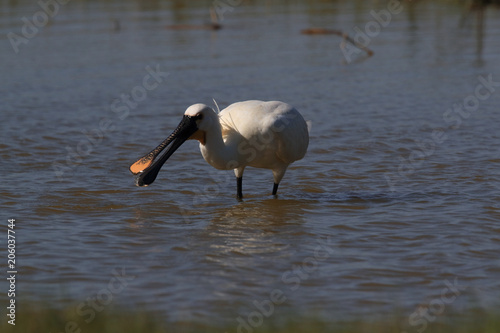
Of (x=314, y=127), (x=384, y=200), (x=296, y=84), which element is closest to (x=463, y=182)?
(x=384, y=200)

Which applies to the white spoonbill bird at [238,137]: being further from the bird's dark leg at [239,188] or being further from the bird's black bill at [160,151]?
the bird's dark leg at [239,188]

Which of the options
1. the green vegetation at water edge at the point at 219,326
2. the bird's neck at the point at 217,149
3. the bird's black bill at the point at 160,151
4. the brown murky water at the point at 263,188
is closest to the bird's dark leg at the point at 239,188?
the brown murky water at the point at 263,188

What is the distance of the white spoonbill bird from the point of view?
301 inches

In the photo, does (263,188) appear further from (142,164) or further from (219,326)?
(219,326)

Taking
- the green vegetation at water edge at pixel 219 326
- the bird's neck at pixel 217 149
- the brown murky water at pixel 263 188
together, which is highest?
the bird's neck at pixel 217 149

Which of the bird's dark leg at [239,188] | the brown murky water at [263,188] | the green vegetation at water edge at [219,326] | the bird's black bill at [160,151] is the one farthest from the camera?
the bird's dark leg at [239,188]

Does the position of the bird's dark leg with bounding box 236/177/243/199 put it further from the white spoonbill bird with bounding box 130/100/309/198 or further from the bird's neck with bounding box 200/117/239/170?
the bird's neck with bounding box 200/117/239/170

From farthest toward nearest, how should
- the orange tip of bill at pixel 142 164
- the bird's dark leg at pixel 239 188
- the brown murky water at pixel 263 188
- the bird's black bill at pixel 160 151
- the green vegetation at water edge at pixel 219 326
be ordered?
1. the bird's dark leg at pixel 239 188
2. the orange tip of bill at pixel 142 164
3. the bird's black bill at pixel 160 151
4. the brown murky water at pixel 263 188
5. the green vegetation at water edge at pixel 219 326

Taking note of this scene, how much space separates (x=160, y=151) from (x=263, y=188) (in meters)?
1.80

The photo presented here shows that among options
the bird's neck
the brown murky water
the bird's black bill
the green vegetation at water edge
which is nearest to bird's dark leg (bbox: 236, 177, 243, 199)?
the brown murky water

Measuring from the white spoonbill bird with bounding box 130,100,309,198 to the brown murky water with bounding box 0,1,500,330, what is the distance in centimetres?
51

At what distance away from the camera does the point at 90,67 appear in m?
19.0

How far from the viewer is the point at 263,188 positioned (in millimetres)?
9398

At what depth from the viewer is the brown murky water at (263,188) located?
605 cm
